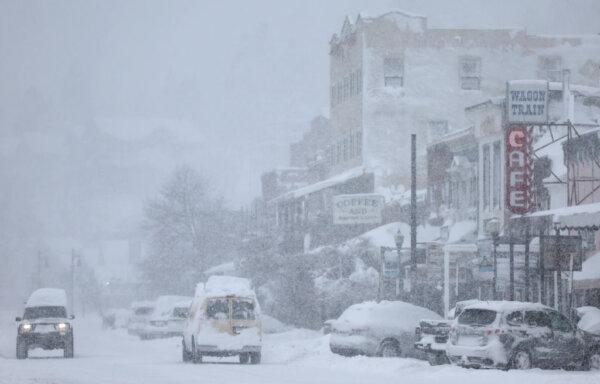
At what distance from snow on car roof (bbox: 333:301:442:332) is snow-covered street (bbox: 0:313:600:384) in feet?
2.99

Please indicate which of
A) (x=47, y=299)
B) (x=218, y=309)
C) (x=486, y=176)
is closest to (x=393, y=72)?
(x=486, y=176)

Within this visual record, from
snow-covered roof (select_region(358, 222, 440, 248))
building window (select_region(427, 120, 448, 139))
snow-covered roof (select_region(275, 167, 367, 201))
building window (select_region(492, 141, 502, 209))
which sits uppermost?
building window (select_region(427, 120, 448, 139))

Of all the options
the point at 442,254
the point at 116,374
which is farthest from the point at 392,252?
the point at 116,374

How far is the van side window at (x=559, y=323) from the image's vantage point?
25.9 metres

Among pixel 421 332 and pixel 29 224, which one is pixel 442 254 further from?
pixel 29 224

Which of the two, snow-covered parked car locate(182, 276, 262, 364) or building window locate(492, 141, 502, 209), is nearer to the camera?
snow-covered parked car locate(182, 276, 262, 364)

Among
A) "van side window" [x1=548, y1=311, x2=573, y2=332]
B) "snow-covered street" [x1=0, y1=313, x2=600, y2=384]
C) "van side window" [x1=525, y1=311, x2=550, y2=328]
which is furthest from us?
"van side window" [x1=548, y1=311, x2=573, y2=332]

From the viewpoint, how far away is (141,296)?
103 metres

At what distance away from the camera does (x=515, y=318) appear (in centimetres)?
2508

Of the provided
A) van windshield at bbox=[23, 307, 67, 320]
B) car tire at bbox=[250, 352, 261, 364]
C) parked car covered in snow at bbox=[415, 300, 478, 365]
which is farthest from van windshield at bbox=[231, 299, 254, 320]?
van windshield at bbox=[23, 307, 67, 320]

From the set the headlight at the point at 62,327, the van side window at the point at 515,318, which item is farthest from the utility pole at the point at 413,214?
the van side window at the point at 515,318

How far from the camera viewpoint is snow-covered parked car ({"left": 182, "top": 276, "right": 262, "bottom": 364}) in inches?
1175

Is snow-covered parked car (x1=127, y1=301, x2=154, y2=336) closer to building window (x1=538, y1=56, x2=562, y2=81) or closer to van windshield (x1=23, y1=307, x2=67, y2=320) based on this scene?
van windshield (x1=23, y1=307, x2=67, y2=320)

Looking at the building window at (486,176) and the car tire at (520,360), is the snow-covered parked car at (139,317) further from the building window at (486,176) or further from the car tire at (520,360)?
the car tire at (520,360)
